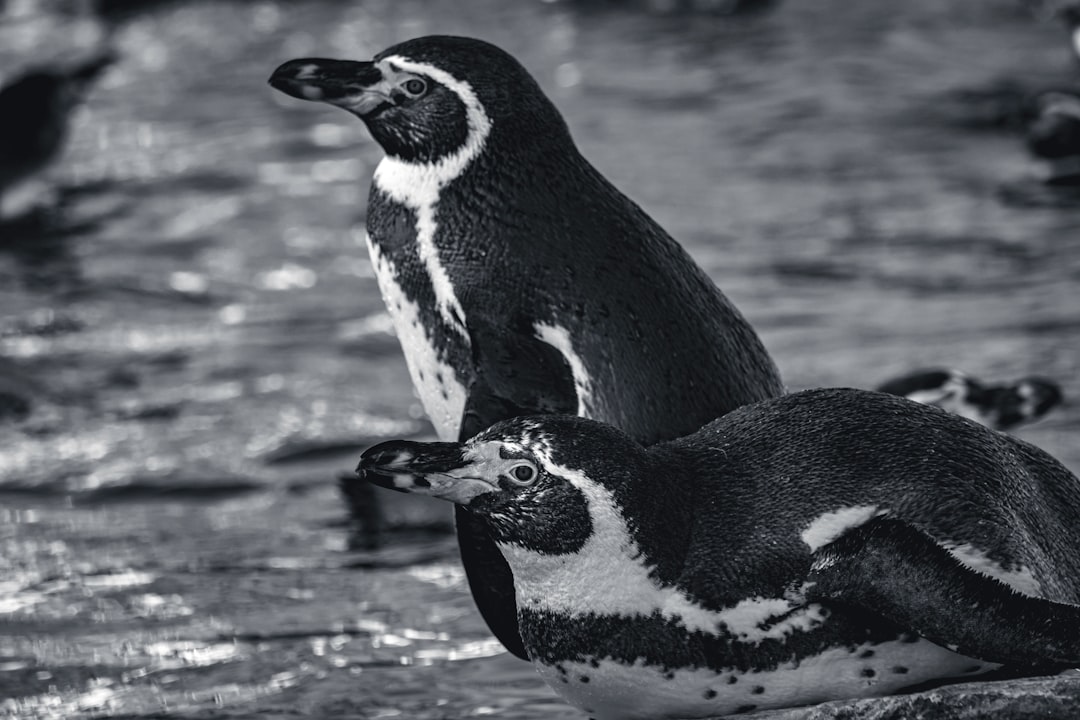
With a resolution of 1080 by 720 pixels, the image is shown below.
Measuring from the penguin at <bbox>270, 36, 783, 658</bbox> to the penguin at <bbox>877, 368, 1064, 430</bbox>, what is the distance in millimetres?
2228

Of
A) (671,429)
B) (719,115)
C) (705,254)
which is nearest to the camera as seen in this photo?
(671,429)

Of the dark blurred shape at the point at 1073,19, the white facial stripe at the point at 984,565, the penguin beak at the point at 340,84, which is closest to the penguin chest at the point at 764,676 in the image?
the white facial stripe at the point at 984,565

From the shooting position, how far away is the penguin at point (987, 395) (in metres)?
6.03

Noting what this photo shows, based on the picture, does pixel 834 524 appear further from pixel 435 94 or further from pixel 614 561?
pixel 435 94

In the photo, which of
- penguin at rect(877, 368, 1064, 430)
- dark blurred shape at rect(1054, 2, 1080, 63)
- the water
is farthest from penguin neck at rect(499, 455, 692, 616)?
dark blurred shape at rect(1054, 2, 1080, 63)

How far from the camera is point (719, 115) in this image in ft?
40.4

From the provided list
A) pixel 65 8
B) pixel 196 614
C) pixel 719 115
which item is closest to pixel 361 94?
pixel 196 614

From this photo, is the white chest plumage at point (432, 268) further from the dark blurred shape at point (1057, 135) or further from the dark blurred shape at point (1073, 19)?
the dark blurred shape at point (1073, 19)

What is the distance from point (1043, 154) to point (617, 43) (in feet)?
15.2

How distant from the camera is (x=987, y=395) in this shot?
20.1ft

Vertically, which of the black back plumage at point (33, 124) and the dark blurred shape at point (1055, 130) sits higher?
the dark blurred shape at point (1055, 130)

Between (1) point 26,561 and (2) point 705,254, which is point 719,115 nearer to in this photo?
(2) point 705,254

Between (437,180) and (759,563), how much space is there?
4.06ft

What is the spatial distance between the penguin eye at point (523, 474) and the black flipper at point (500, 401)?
0.57m
